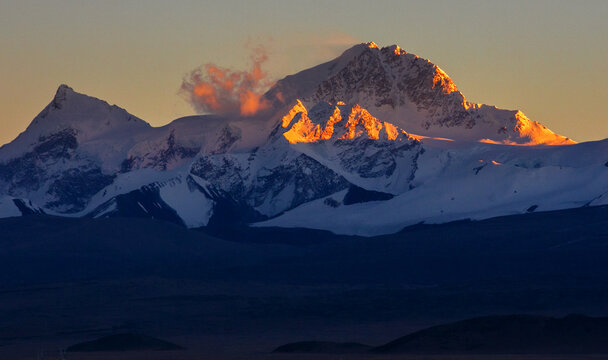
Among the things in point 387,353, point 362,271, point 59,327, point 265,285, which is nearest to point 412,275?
point 362,271

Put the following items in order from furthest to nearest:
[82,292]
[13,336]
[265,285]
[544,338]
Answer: [265,285], [82,292], [13,336], [544,338]

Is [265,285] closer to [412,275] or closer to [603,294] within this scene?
[412,275]

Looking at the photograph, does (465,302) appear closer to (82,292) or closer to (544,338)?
(82,292)

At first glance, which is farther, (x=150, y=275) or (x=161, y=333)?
(x=150, y=275)

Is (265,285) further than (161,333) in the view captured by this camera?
Yes

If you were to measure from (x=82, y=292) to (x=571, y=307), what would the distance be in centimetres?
4369

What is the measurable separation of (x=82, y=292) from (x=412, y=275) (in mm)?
39104

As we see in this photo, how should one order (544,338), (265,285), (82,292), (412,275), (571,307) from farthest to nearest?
(412,275), (265,285), (82,292), (571,307), (544,338)

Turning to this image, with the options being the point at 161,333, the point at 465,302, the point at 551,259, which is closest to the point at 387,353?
the point at 161,333

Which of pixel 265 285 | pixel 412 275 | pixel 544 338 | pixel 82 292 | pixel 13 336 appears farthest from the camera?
pixel 412 275

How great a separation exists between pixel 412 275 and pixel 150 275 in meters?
25.5

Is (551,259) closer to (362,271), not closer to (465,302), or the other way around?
(362,271)

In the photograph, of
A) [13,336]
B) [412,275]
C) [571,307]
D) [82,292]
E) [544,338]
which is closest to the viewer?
[544,338]

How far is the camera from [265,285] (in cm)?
17988
